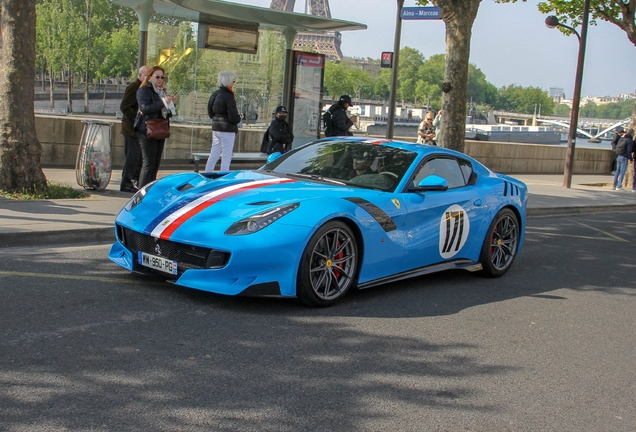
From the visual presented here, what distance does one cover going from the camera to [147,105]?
1059cm

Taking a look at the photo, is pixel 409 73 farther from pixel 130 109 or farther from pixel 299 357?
pixel 299 357

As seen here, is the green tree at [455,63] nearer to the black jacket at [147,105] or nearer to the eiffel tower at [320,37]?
the black jacket at [147,105]

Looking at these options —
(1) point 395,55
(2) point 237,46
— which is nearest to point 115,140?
(2) point 237,46

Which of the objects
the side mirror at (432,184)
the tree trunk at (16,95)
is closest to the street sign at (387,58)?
the tree trunk at (16,95)

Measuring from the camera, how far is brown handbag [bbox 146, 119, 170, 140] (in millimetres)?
10656

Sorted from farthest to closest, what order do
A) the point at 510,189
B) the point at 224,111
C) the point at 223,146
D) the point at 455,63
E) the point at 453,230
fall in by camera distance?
the point at 455,63
the point at 223,146
the point at 224,111
the point at 510,189
the point at 453,230

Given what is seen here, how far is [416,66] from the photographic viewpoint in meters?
171

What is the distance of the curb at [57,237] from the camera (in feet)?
25.2

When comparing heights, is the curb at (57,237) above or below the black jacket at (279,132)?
below

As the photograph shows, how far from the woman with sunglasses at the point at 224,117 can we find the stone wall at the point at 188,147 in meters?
1.73

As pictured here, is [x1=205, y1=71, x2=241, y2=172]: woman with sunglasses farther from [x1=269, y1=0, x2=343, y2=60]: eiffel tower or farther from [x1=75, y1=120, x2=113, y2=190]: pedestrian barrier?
[x1=269, y1=0, x2=343, y2=60]: eiffel tower

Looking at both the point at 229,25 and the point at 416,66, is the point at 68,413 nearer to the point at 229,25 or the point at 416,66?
the point at 229,25

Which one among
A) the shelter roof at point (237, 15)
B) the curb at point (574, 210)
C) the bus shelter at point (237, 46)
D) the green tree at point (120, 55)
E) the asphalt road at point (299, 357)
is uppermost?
the green tree at point (120, 55)

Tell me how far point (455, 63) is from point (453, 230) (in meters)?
10.4
